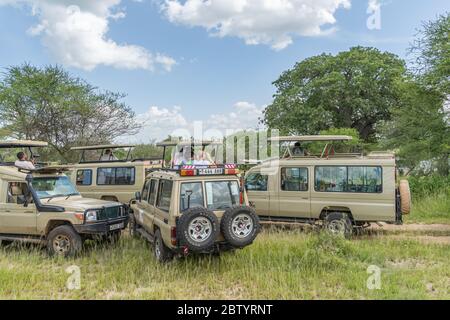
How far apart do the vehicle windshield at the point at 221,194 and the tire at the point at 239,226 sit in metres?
0.44

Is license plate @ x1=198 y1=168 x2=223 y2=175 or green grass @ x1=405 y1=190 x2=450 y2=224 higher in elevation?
license plate @ x1=198 y1=168 x2=223 y2=175

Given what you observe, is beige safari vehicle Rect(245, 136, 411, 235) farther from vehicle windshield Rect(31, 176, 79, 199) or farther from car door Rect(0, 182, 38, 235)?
car door Rect(0, 182, 38, 235)

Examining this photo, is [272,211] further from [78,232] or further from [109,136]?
[109,136]

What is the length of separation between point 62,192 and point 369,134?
27799 millimetres

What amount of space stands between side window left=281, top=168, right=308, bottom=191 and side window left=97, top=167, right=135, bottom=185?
184 inches

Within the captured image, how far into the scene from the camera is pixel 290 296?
5609 millimetres

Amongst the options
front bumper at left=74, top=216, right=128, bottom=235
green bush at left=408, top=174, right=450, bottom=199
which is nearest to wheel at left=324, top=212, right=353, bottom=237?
front bumper at left=74, top=216, right=128, bottom=235

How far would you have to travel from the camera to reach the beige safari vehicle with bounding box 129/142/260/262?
20.7ft

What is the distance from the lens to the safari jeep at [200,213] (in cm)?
631

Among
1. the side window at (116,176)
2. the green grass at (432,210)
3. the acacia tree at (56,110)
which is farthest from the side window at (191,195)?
the acacia tree at (56,110)

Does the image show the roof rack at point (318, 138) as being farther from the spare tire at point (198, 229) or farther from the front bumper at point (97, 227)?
the front bumper at point (97, 227)

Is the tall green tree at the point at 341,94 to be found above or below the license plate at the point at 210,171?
above

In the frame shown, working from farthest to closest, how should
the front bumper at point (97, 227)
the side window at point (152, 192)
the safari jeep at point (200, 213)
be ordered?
the side window at point (152, 192)
the front bumper at point (97, 227)
the safari jeep at point (200, 213)
